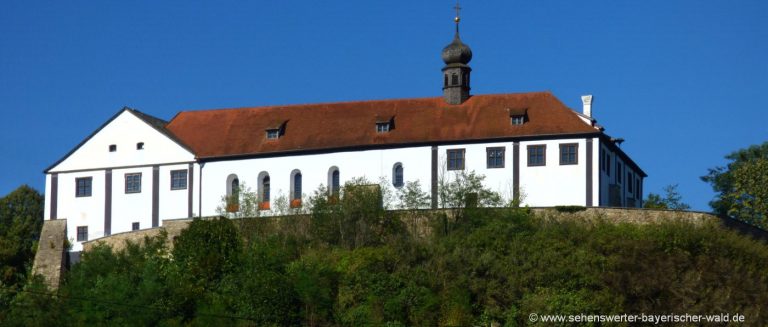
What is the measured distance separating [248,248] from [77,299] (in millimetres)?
6780

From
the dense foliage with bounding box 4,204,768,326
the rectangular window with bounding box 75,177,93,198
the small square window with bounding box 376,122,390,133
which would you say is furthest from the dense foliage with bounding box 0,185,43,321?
the small square window with bounding box 376,122,390,133

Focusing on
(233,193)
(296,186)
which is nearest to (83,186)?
(233,193)

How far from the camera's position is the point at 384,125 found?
68562 millimetres

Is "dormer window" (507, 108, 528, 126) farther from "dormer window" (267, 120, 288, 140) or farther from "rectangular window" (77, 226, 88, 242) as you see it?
"rectangular window" (77, 226, 88, 242)

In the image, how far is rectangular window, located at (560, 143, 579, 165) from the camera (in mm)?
64694

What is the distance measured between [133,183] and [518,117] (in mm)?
17122

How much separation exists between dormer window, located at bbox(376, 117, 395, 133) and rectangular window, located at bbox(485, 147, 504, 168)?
480 centimetres

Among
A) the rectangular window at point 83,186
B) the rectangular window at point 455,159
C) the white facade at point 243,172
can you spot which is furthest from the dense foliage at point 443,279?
the rectangular window at point 83,186

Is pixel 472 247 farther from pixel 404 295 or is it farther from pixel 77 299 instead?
pixel 77 299

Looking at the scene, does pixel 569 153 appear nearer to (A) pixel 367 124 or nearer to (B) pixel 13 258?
(A) pixel 367 124

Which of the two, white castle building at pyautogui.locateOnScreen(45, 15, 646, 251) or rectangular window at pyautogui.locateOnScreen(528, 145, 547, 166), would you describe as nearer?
rectangular window at pyautogui.locateOnScreen(528, 145, 547, 166)

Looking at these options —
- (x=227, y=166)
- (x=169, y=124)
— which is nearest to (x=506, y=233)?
(x=227, y=166)

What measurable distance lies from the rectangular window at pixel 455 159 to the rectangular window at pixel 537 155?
2.86 m

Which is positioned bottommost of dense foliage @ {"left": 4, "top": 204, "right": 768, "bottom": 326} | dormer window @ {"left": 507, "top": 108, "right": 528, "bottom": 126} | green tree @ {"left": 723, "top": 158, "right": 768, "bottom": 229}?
Result: dense foliage @ {"left": 4, "top": 204, "right": 768, "bottom": 326}
